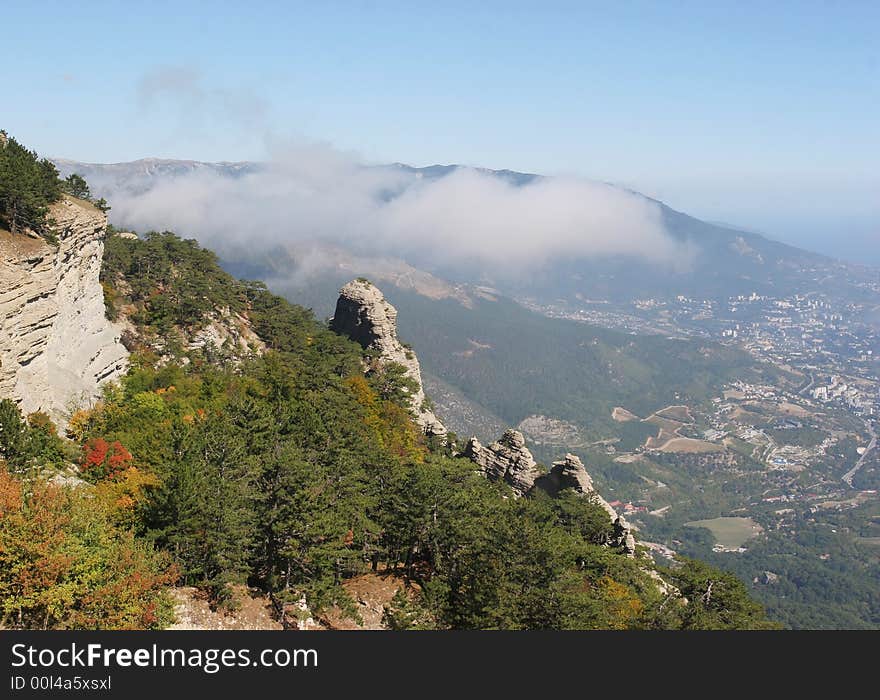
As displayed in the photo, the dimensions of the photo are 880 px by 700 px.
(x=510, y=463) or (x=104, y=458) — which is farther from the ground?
(x=104, y=458)

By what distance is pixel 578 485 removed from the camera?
6788cm

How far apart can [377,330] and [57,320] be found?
45.9 m

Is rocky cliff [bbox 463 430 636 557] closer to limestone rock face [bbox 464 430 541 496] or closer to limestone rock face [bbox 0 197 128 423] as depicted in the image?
limestone rock face [bbox 464 430 541 496]

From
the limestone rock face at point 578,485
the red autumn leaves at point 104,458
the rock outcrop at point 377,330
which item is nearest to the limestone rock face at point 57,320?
the red autumn leaves at point 104,458

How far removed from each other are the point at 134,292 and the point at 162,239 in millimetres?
17400

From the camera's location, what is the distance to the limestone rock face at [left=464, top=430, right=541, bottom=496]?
72250 millimetres

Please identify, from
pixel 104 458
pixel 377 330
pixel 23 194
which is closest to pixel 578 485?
pixel 377 330

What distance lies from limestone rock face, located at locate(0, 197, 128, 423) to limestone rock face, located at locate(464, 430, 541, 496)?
41.4 meters

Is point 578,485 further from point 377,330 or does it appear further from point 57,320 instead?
point 57,320

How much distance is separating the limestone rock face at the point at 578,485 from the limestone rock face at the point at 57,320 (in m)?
47.8

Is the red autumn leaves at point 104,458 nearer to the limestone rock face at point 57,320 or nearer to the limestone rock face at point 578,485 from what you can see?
the limestone rock face at point 57,320

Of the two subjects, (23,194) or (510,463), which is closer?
(23,194)

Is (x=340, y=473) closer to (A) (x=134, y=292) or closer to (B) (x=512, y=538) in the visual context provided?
(B) (x=512, y=538)

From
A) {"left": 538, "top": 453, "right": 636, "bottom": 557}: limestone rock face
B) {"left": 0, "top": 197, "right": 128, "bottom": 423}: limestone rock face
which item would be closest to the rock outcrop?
{"left": 538, "top": 453, "right": 636, "bottom": 557}: limestone rock face
